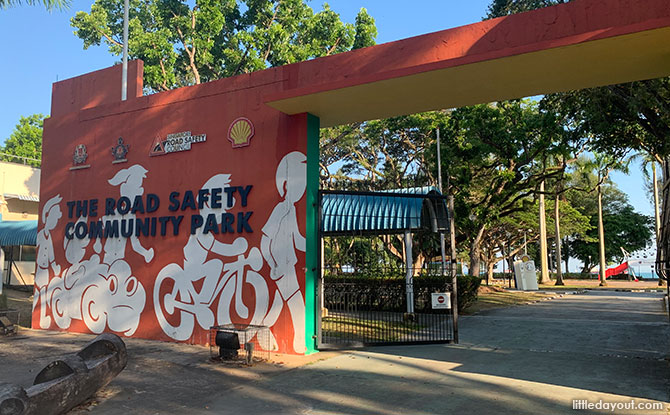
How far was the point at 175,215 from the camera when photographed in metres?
9.79

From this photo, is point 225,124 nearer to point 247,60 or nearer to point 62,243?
point 62,243

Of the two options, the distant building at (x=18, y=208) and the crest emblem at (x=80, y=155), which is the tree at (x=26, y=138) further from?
the crest emblem at (x=80, y=155)

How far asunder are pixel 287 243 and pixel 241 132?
7.71 ft

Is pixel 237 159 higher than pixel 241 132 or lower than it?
lower

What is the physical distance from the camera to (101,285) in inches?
414

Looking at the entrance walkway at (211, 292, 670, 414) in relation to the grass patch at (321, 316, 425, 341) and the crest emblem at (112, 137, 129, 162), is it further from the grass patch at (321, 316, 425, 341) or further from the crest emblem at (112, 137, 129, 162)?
the crest emblem at (112, 137, 129, 162)

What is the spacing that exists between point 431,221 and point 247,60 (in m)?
16.3

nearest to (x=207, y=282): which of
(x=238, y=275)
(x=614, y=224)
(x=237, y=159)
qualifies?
(x=238, y=275)

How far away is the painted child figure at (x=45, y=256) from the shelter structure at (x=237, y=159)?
Answer: 38 millimetres

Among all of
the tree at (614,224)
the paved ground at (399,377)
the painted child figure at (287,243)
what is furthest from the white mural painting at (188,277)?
the tree at (614,224)

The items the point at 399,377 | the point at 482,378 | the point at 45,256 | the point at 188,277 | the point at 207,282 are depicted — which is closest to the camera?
the point at 482,378

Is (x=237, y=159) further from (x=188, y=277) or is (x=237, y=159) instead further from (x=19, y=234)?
(x=19, y=234)

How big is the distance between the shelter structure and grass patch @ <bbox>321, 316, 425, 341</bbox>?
92.2 inches

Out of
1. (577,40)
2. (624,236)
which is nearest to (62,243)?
(577,40)
